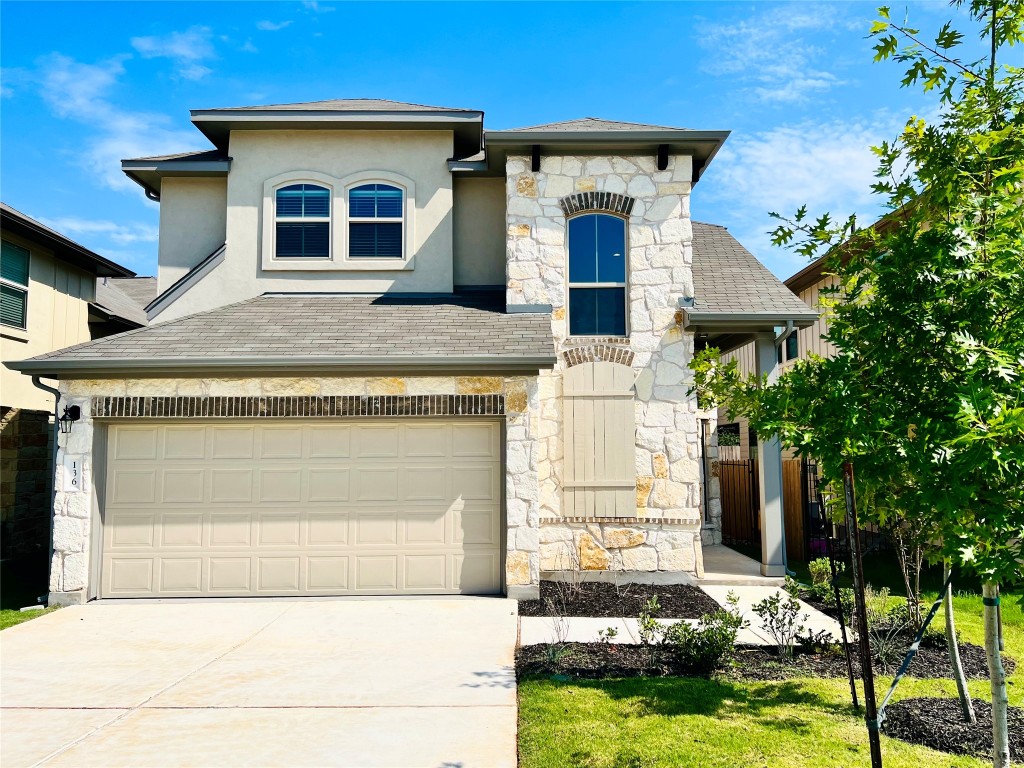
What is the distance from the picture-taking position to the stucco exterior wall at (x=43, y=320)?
1171 centimetres

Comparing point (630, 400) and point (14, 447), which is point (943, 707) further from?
point (14, 447)

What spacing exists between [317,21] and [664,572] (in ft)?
31.1

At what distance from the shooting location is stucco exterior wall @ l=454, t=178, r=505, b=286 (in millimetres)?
12586

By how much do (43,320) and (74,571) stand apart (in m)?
5.58

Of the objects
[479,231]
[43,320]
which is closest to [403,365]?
[479,231]

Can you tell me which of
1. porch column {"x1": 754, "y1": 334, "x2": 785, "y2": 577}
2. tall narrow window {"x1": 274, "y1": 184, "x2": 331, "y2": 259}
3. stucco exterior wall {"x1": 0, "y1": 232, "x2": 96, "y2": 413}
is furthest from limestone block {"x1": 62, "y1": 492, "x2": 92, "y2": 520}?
porch column {"x1": 754, "y1": 334, "x2": 785, "y2": 577}

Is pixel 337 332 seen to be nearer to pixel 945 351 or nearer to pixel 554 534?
pixel 554 534

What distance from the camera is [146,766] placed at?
4562mm

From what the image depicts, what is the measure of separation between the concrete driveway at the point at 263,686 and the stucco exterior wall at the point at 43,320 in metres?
5.03

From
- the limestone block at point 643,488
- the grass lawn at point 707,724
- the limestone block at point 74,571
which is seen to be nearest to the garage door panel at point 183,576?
the limestone block at point 74,571

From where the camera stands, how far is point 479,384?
375 inches

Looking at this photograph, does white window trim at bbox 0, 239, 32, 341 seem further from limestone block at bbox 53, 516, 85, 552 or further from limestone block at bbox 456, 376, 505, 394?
limestone block at bbox 456, 376, 505, 394

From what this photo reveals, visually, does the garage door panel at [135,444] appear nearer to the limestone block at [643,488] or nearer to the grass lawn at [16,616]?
the grass lawn at [16,616]

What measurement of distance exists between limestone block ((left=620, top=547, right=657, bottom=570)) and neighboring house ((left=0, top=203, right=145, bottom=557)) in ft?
32.8
